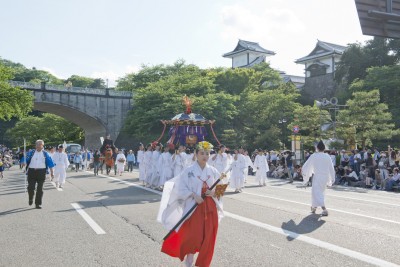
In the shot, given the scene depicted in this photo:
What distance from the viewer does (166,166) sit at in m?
16.7

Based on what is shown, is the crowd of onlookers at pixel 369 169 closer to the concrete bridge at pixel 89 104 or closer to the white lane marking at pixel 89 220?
the white lane marking at pixel 89 220

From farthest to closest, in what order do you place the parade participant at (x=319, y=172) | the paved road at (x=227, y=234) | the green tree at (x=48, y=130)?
the green tree at (x=48, y=130), the parade participant at (x=319, y=172), the paved road at (x=227, y=234)

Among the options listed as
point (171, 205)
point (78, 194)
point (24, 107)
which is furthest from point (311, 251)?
point (24, 107)

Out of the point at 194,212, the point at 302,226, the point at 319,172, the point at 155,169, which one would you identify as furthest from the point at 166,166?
the point at 194,212

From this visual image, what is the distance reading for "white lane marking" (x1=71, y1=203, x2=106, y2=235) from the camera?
8.16m

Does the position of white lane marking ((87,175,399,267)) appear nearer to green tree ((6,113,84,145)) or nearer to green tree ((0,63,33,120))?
green tree ((0,63,33,120))

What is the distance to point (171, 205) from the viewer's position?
5605 millimetres

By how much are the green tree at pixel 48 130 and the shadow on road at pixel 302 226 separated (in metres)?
60.0

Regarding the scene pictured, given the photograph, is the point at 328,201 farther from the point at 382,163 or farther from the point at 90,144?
the point at 90,144

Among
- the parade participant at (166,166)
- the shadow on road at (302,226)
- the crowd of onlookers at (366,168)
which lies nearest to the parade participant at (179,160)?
the parade participant at (166,166)

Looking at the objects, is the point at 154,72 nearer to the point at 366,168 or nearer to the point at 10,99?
the point at 10,99

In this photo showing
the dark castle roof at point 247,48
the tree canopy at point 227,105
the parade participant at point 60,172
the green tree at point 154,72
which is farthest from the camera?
the dark castle roof at point 247,48

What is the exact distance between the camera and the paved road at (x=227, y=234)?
A: 6.11m

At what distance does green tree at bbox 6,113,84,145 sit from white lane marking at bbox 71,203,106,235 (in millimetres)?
56188
